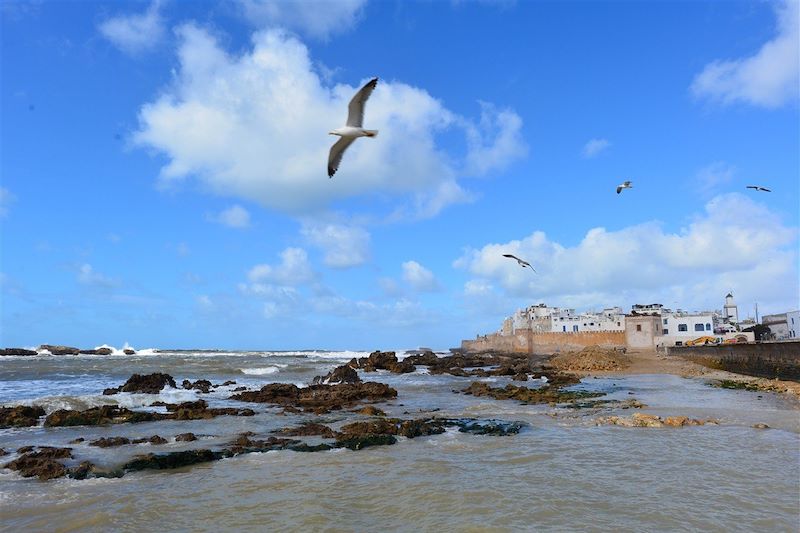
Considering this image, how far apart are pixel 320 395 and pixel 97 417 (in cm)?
874

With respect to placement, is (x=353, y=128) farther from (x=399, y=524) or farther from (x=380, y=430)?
(x=380, y=430)

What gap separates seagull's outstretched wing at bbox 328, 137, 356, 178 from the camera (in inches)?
365

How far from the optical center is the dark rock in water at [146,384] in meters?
23.4

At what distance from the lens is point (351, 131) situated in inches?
360

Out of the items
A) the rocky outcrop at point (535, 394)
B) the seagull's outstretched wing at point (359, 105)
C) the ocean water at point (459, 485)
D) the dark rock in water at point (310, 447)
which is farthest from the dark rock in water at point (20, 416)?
the rocky outcrop at point (535, 394)

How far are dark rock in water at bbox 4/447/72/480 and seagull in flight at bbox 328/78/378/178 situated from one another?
23.8 ft

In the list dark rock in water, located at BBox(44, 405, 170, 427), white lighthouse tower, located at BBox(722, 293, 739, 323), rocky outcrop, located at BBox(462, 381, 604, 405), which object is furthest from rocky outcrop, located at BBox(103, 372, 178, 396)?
white lighthouse tower, located at BBox(722, 293, 739, 323)

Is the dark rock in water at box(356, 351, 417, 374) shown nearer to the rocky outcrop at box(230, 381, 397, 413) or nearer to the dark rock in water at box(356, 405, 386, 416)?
the rocky outcrop at box(230, 381, 397, 413)

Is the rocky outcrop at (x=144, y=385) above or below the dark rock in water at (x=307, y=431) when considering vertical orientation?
above

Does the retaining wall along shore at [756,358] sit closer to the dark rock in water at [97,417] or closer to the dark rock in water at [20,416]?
the dark rock in water at [97,417]

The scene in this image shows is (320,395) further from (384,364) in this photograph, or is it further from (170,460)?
(384,364)

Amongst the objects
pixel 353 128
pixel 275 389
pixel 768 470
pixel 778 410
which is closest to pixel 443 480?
pixel 768 470

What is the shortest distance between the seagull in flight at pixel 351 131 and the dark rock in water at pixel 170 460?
20.4ft

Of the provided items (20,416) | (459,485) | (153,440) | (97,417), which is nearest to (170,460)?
(153,440)
